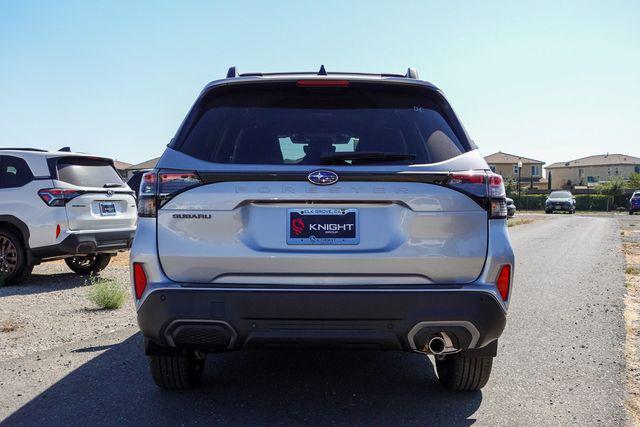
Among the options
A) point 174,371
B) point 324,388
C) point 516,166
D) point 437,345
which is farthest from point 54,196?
point 516,166

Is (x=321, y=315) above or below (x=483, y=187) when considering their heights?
below

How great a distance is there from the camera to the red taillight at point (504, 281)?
136 inches

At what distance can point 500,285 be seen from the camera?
11.3ft

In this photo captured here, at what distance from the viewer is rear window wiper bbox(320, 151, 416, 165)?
3.42m

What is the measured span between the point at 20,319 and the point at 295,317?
15.4 ft

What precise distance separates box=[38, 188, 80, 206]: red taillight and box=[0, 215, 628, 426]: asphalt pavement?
11.5 ft

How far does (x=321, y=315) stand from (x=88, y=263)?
8.40m

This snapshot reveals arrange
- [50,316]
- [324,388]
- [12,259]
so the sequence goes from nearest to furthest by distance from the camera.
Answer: [324,388] → [50,316] → [12,259]

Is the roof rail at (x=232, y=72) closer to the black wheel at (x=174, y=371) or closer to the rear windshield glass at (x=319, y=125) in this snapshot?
the rear windshield glass at (x=319, y=125)

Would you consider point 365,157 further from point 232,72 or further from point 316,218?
point 232,72

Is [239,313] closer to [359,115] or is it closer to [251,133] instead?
[251,133]

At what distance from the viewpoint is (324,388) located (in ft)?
14.2

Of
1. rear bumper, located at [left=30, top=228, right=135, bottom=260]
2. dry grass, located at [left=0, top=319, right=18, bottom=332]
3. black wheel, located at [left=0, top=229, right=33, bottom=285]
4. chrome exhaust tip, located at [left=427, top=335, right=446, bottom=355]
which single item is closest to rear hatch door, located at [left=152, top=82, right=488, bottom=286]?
chrome exhaust tip, located at [left=427, top=335, right=446, bottom=355]

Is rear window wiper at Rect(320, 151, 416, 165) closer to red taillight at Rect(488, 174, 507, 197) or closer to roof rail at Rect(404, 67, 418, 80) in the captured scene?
red taillight at Rect(488, 174, 507, 197)
